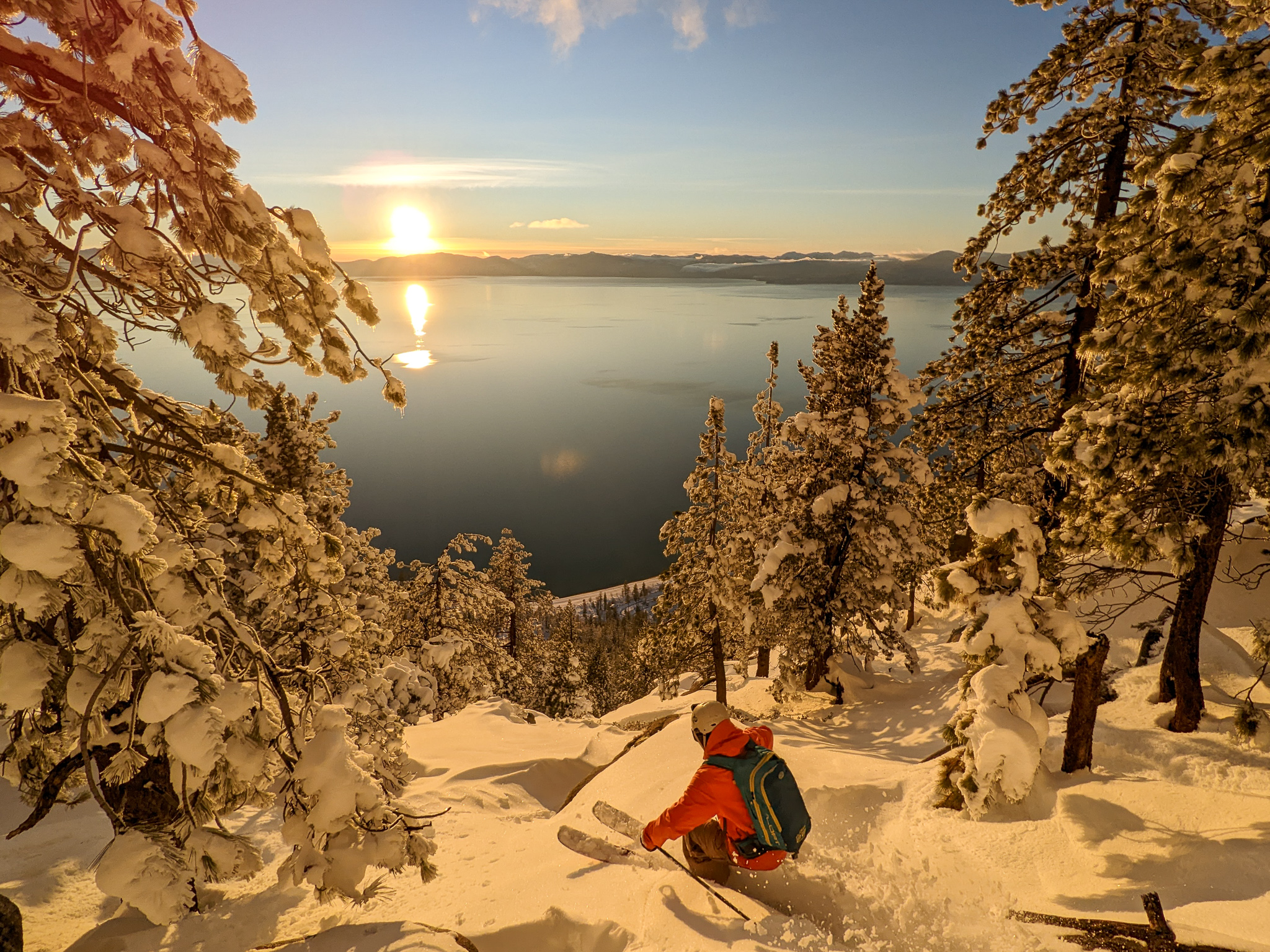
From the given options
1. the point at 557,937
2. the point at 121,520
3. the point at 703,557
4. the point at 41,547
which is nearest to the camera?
the point at 41,547

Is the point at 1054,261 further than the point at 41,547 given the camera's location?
Yes

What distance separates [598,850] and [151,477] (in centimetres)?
560

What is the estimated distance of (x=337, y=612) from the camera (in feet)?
18.5

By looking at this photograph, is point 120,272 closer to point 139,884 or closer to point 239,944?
point 139,884

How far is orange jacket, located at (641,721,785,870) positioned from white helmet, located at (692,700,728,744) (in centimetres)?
4

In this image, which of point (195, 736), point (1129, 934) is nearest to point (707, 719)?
point (1129, 934)

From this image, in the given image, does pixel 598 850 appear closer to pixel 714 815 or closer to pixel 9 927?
pixel 714 815

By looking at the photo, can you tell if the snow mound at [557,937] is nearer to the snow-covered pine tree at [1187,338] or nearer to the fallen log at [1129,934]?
the fallen log at [1129,934]

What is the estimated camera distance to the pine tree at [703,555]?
21391 mm

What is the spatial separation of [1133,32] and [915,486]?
41.3 ft

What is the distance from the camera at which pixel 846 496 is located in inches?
707

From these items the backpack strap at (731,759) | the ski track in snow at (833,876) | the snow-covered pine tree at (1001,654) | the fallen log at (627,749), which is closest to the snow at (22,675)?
the ski track in snow at (833,876)

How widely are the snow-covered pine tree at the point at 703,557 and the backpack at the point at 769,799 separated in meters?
15.7

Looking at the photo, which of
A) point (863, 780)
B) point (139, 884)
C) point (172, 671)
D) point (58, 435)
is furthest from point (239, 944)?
point (863, 780)
